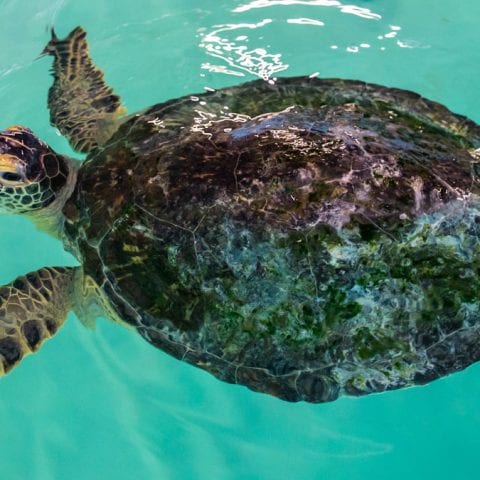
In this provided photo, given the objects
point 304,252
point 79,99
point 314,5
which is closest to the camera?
point 304,252

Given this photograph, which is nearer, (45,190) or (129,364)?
(45,190)

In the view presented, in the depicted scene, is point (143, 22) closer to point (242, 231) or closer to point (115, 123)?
point (115, 123)

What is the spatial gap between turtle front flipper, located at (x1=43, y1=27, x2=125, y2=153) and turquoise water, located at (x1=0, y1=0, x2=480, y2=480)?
40 centimetres

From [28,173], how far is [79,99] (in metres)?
1.03

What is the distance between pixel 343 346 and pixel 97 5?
4.09 meters

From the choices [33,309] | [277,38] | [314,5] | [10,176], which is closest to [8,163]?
[10,176]

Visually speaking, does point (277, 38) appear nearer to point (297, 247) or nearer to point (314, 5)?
point (314, 5)

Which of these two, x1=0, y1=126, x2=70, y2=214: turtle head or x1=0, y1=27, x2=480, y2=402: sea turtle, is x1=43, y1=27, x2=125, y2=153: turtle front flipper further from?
x1=0, y1=27, x2=480, y2=402: sea turtle

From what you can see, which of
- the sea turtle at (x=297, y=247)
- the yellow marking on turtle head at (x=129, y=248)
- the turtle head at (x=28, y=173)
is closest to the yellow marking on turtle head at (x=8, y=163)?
the turtle head at (x=28, y=173)

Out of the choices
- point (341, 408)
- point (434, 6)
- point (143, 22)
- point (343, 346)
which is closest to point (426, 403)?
point (341, 408)

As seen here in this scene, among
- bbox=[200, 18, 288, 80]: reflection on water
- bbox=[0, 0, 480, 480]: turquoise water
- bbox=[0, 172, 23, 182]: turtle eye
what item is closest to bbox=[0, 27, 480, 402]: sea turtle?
bbox=[0, 172, 23, 182]: turtle eye

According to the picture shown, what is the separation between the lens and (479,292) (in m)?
2.46

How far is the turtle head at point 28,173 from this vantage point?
3.10m

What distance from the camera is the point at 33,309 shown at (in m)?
3.12
